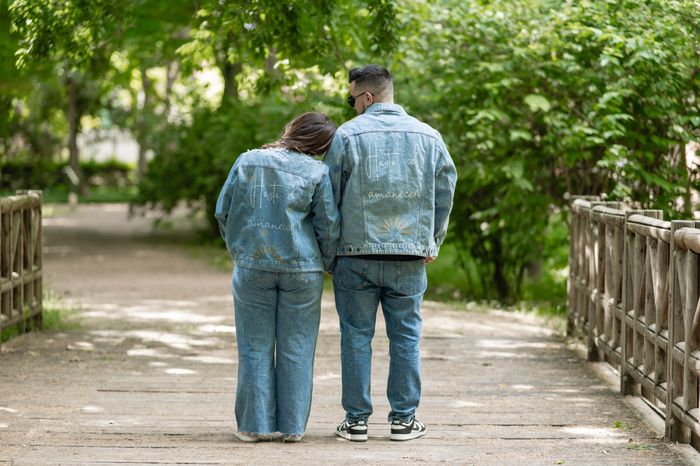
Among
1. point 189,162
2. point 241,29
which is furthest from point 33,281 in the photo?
point 189,162

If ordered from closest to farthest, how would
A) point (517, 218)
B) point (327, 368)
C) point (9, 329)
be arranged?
point (327, 368), point (9, 329), point (517, 218)

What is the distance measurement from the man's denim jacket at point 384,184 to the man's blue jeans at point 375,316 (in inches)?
4.2

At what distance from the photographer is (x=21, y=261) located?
8.73 metres

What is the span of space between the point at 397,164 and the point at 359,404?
1.20m

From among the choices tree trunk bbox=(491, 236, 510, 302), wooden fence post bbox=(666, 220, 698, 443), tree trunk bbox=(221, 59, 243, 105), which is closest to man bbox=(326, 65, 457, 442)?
wooden fence post bbox=(666, 220, 698, 443)

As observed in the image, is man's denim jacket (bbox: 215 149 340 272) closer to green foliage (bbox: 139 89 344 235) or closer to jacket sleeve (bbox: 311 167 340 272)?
jacket sleeve (bbox: 311 167 340 272)

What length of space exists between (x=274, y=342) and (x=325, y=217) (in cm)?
67

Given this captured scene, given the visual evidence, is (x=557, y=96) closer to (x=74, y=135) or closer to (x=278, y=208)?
(x=278, y=208)

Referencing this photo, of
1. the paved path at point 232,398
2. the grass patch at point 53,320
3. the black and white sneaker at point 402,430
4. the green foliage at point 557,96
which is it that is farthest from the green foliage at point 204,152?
the black and white sneaker at point 402,430

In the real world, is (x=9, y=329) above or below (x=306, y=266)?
below

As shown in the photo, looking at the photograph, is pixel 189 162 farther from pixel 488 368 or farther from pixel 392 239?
pixel 392 239

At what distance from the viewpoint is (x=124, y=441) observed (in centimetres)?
529

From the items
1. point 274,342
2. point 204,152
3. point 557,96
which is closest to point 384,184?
point 274,342

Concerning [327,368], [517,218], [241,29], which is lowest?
[327,368]
